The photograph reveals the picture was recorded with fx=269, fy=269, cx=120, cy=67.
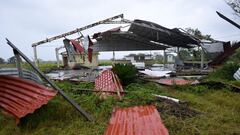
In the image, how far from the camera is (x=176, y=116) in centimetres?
537

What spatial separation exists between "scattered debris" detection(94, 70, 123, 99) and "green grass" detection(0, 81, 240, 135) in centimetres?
63

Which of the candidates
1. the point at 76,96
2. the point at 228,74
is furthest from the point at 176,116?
the point at 228,74

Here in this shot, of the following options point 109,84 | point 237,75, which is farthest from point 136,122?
point 237,75

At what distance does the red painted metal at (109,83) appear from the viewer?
25.7ft

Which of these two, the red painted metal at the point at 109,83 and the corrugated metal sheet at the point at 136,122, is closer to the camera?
the corrugated metal sheet at the point at 136,122

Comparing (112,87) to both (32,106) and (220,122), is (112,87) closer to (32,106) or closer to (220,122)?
(32,106)

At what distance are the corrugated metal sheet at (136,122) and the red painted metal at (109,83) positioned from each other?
1.68m

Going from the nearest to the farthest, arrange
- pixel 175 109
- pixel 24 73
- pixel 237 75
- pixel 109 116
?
pixel 109 116 < pixel 175 109 < pixel 24 73 < pixel 237 75

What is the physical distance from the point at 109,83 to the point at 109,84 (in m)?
0.09

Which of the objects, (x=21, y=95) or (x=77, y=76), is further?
(x=77, y=76)

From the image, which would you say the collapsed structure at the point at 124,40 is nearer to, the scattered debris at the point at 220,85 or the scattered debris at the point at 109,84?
the scattered debris at the point at 109,84

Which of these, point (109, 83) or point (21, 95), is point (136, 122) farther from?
point (109, 83)

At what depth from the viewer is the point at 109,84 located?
8.27 m

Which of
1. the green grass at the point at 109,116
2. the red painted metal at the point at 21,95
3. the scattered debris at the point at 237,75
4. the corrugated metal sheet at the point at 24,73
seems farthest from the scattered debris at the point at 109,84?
the scattered debris at the point at 237,75
